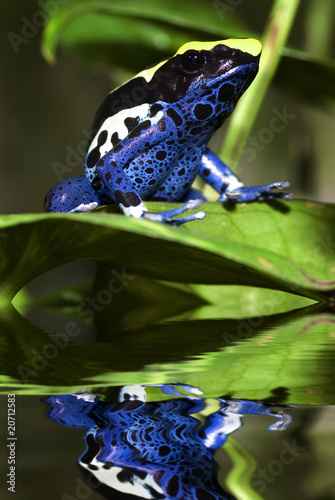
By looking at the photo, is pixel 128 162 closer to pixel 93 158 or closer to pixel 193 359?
pixel 93 158

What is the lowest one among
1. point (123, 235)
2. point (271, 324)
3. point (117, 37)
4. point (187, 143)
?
point (271, 324)

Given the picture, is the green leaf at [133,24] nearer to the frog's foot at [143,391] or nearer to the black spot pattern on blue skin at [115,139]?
the black spot pattern on blue skin at [115,139]

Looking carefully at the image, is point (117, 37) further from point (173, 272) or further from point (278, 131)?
point (278, 131)

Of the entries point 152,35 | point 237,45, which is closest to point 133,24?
point 152,35

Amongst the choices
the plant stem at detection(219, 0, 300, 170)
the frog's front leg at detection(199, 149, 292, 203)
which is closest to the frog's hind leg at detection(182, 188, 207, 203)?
the frog's front leg at detection(199, 149, 292, 203)

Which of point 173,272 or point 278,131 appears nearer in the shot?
point 173,272

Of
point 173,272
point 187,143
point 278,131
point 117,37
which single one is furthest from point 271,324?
point 278,131
